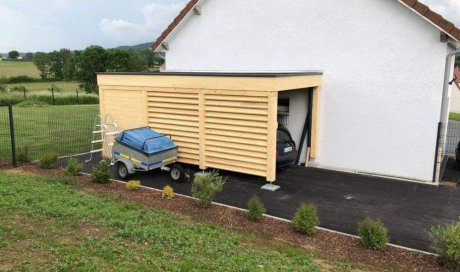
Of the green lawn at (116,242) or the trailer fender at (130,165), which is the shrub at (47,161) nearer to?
the trailer fender at (130,165)

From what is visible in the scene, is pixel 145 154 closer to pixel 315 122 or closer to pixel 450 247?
pixel 315 122

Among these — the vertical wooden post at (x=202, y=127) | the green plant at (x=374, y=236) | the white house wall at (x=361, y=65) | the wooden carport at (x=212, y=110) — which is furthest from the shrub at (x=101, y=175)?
the green plant at (x=374, y=236)

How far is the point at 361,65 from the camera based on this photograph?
1147 centimetres

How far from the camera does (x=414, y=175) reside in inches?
437

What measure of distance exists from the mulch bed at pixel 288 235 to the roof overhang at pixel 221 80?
324 centimetres

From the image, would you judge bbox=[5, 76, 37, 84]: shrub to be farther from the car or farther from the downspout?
the downspout

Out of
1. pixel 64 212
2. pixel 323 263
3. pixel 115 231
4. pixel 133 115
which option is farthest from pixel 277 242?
pixel 133 115

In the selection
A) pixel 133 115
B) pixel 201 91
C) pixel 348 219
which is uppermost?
pixel 201 91

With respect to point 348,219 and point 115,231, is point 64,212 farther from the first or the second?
point 348,219

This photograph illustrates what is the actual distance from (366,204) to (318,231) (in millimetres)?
2294

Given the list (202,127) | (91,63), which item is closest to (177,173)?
(202,127)

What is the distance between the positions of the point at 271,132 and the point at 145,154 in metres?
3.42

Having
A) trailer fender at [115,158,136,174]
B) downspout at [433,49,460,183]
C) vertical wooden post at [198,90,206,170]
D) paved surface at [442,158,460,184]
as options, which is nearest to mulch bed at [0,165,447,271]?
trailer fender at [115,158,136,174]

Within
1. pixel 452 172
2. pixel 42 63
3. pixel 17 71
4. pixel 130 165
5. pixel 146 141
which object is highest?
pixel 42 63
